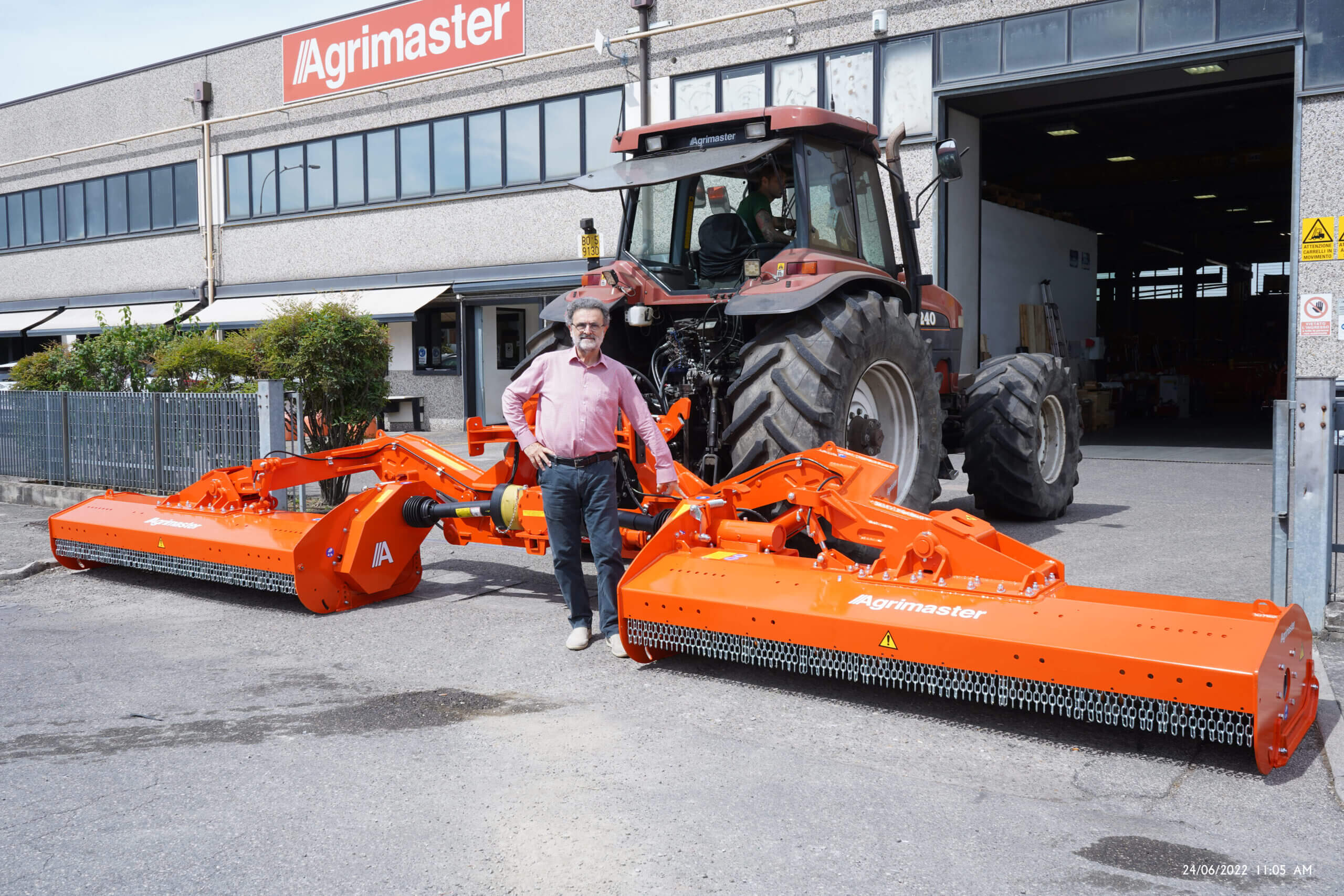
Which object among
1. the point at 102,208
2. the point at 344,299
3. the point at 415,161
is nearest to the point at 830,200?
the point at 344,299

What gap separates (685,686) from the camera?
4.87 metres

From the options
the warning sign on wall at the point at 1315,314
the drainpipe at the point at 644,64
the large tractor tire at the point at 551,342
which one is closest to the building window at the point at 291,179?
the drainpipe at the point at 644,64

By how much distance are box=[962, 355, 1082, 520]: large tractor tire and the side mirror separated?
2307 mm

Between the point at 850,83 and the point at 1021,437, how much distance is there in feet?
28.1

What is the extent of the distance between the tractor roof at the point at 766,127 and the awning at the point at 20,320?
2523 cm

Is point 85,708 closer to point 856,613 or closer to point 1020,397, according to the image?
point 856,613

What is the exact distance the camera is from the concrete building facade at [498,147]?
1362cm

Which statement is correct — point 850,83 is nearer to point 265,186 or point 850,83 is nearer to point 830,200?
point 830,200

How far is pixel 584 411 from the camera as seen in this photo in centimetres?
543

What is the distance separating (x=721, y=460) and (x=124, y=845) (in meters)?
3.82

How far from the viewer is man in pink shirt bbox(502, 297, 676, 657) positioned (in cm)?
545

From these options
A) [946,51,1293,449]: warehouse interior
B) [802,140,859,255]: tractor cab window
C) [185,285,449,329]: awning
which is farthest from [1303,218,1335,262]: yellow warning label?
[185,285,449,329]: awning

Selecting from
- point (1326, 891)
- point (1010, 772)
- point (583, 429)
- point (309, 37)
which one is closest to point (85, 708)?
point (583, 429)

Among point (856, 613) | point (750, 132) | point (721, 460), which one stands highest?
point (750, 132)
